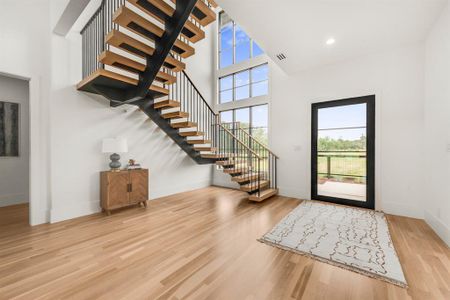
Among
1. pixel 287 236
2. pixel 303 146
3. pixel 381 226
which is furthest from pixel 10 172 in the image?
pixel 381 226

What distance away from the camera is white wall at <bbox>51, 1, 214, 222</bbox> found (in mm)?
3139

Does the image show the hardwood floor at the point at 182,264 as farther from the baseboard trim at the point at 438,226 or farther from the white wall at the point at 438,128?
the white wall at the point at 438,128

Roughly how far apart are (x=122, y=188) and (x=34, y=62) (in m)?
2.53

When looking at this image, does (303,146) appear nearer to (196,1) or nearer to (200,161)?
(200,161)

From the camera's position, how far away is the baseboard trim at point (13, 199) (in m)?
3.87

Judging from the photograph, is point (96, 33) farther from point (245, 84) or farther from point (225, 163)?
point (245, 84)

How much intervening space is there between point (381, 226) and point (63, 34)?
622 cm

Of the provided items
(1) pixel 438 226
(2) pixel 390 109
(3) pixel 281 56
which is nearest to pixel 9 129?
(3) pixel 281 56

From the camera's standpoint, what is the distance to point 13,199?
3.99m

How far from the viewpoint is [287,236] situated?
2588mm

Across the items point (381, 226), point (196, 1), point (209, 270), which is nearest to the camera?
point (209, 270)

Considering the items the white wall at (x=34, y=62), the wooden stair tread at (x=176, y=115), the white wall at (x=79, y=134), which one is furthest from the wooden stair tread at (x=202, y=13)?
the white wall at (x=34, y=62)

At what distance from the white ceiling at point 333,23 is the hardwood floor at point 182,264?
318 centimetres

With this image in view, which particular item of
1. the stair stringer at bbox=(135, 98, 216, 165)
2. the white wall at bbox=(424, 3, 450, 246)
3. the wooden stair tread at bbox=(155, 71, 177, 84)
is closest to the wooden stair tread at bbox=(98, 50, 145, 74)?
the wooden stair tread at bbox=(155, 71, 177, 84)
